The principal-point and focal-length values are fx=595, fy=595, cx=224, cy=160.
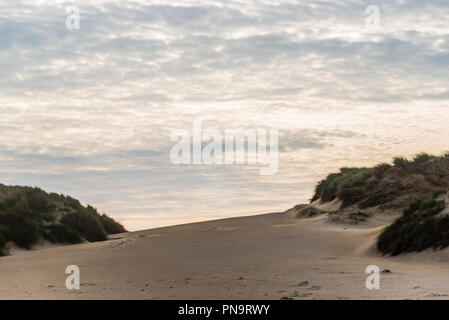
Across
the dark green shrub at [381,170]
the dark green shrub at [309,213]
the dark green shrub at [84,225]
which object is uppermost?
the dark green shrub at [381,170]

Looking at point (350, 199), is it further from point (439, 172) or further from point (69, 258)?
point (69, 258)

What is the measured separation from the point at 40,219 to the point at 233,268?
911 cm

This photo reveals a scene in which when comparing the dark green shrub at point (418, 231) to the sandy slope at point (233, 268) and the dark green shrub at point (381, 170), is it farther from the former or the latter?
the dark green shrub at point (381, 170)

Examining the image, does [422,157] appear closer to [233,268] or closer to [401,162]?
[401,162]

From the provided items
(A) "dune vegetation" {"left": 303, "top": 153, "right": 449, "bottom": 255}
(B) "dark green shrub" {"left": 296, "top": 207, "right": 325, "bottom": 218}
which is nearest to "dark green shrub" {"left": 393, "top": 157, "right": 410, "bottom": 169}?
(A) "dune vegetation" {"left": 303, "top": 153, "right": 449, "bottom": 255}

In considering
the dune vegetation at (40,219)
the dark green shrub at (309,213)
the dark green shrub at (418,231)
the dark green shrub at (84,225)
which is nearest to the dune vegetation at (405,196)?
the dark green shrub at (418,231)

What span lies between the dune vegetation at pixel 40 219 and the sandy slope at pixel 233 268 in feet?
7.75

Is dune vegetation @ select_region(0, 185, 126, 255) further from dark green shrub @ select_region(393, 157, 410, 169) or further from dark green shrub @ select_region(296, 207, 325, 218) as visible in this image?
dark green shrub @ select_region(393, 157, 410, 169)

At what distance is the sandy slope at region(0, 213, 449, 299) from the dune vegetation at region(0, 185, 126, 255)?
236 cm

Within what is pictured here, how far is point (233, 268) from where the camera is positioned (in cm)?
1078

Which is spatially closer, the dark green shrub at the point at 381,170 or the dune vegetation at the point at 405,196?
the dune vegetation at the point at 405,196

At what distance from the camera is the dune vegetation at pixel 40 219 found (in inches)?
648

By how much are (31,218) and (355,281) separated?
11.6 metres

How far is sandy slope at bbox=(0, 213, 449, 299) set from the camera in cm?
812
